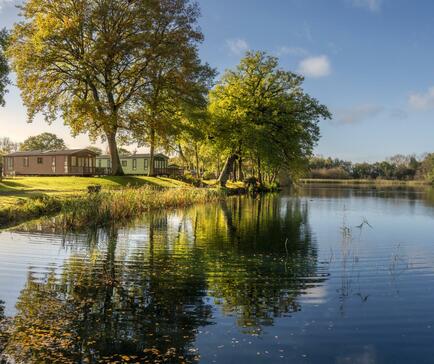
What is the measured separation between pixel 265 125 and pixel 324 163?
4451 inches

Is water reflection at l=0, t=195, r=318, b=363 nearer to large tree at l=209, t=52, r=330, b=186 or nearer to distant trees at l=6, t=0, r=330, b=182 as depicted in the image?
distant trees at l=6, t=0, r=330, b=182

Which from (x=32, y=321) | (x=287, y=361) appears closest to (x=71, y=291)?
(x=32, y=321)

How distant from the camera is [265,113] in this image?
52.1 m

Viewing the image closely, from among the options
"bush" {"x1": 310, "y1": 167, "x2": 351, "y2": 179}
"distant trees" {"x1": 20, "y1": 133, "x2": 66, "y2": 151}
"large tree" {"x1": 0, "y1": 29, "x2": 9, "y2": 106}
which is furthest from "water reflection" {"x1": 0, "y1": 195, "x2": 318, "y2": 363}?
"bush" {"x1": 310, "y1": 167, "x2": 351, "y2": 179}

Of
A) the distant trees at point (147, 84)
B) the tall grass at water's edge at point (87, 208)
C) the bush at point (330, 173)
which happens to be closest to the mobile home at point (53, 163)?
A: the distant trees at point (147, 84)

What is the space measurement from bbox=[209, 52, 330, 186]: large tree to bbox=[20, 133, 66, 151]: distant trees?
67.5 m

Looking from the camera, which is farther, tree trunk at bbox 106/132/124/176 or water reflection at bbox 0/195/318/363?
tree trunk at bbox 106/132/124/176

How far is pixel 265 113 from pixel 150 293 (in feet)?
145

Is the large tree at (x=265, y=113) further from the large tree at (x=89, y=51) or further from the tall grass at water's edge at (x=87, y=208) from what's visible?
the tall grass at water's edge at (x=87, y=208)

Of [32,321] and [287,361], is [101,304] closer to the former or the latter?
[32,321]

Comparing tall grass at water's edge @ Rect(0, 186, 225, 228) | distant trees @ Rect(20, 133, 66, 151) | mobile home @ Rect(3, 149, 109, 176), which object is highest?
distant trees @ Rect(20, 133, 66, 151)

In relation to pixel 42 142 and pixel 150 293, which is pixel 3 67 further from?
pixel 42 142

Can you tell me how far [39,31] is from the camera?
127 feet

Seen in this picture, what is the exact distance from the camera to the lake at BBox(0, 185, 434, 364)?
6891mm
